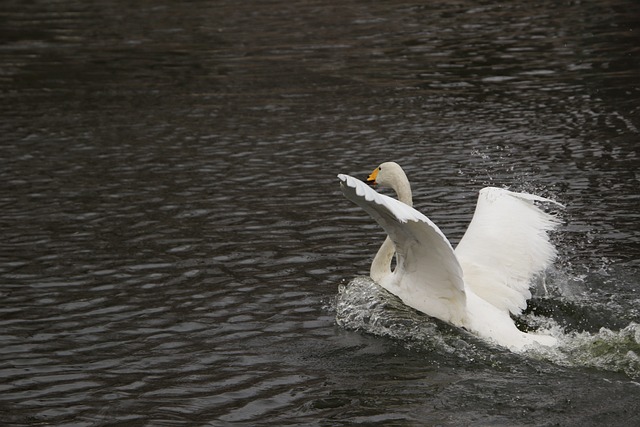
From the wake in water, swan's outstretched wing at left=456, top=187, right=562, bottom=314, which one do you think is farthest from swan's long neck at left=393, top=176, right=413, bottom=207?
the wake in water

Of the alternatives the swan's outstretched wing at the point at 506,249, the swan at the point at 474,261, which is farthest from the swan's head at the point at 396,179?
the swan's outstretched wing at the point at 506,249

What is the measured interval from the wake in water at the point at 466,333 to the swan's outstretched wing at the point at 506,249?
398 millimetres

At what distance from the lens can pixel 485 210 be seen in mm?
10305

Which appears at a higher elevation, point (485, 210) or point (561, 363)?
point (485, 210)

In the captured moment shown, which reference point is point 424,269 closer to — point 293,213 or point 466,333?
point 466,333

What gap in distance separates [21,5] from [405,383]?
1058 inches

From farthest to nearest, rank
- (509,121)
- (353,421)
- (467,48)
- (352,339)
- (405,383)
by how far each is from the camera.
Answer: (467,48)
(509,121)
(352,339)
(405,383)
(353,421)

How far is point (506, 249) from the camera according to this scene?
32.6 feet

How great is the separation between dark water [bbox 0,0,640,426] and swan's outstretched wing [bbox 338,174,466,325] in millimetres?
215

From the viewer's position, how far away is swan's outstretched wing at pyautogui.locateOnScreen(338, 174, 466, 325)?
836 centimetres

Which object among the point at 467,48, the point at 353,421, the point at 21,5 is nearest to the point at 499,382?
the point at 353,421

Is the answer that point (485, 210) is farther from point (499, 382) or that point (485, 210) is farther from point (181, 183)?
point (181, 183)

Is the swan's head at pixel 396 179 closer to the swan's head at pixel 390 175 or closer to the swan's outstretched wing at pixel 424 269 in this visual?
the swan's head at pixel 390 175

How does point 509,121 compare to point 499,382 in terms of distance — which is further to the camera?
point 509,121
